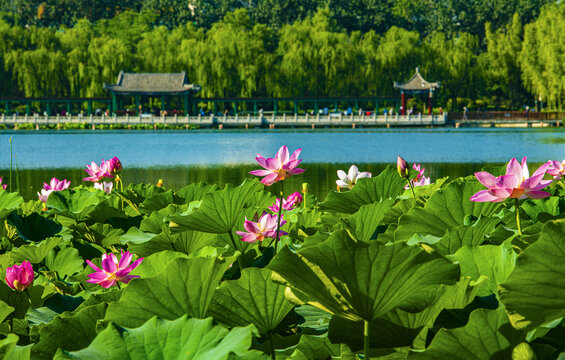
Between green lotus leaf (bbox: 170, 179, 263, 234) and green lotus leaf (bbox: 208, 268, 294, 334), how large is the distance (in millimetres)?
467

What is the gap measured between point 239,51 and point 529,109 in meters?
17.7

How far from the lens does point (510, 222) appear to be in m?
1.81

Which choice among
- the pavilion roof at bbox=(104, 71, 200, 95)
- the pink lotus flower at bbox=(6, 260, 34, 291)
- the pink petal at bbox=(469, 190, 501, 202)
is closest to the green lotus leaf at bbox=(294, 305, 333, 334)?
the pink petal at bbox=(469, 190, 501, 202)

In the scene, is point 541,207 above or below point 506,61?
below

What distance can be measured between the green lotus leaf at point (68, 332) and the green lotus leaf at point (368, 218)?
0.75 m

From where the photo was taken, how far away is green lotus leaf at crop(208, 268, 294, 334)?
3.52ft

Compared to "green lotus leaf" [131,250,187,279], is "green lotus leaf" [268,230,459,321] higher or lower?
higher

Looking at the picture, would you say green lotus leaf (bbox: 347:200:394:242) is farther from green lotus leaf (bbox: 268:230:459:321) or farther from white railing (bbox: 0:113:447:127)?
white railing (bbox: 0:113:447:127)

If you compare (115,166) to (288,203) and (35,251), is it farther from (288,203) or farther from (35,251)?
(35,251)

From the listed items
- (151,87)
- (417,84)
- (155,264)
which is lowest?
(155,264)

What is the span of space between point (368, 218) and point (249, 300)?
63cm

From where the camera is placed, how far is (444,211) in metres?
1.73

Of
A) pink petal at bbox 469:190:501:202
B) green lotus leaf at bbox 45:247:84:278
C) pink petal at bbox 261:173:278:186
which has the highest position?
pink petal at bbox 261:173:278:186

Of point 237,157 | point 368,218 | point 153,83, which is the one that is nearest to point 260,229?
point 368,218
